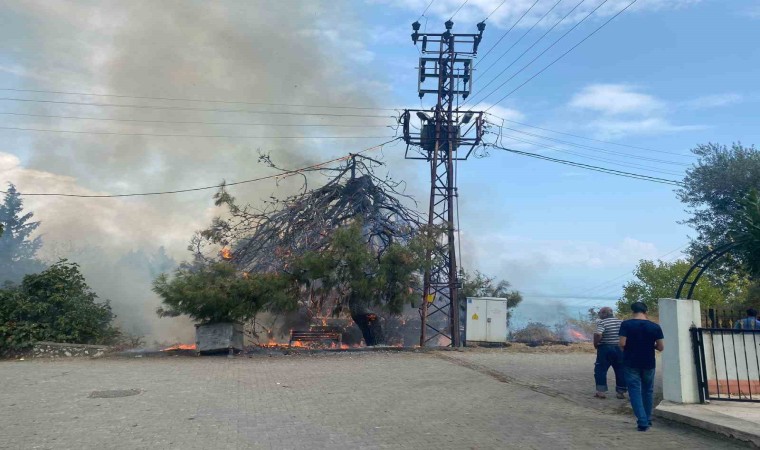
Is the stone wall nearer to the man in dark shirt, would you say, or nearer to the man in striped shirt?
the man in striped shirt

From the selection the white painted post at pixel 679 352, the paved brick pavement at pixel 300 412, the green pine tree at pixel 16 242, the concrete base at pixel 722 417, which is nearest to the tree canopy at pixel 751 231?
the white painted post at pixel 679 352

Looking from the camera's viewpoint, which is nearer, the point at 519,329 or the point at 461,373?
the point at 461,373

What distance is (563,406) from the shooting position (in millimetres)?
7988

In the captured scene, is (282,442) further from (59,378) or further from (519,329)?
(519,329)

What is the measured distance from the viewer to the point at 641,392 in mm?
6617

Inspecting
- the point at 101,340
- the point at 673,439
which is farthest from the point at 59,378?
the point at 673,439

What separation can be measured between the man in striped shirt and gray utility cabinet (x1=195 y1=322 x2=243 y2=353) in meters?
9.74

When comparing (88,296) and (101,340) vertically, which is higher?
(88,296)

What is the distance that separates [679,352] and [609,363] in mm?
1383

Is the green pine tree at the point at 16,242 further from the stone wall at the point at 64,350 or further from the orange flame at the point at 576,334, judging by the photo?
the orange flame at the point at 576,334

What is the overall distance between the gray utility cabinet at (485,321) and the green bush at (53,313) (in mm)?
11289

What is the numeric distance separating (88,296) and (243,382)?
851cm

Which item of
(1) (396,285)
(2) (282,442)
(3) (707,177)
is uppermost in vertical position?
(3) (707,177)

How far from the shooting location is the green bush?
47.1 ft
